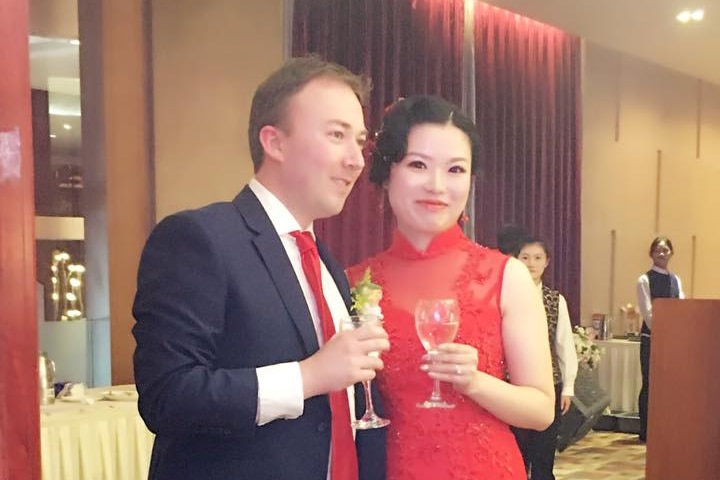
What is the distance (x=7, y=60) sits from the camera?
29.0 inches

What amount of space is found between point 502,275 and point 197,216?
0.76m

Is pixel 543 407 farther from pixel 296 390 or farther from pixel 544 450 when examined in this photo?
pixel 544 450

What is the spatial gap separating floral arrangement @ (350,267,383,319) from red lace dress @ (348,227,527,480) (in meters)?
0.22

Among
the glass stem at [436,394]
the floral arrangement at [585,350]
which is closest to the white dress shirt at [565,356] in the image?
the floral arrangement at [585,350]

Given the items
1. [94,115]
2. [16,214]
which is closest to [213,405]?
A: [16,214]

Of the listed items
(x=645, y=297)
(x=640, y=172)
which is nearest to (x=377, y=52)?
(x=645, y=297)

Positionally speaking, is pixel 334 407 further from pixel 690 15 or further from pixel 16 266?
pixel 690 15

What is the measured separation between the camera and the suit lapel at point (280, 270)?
4.42ft

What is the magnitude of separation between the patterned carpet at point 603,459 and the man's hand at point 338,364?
483cm

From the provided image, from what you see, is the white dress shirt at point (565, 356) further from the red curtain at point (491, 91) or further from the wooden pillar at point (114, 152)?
the wooden pillar at point (114, 152)

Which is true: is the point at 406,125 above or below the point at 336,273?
above

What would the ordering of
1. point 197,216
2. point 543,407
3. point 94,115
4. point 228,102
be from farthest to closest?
point 228,102
point 94,115
point 543,407
point 197,216

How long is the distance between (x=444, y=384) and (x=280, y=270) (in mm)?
563

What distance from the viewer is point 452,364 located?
1.57 meters
